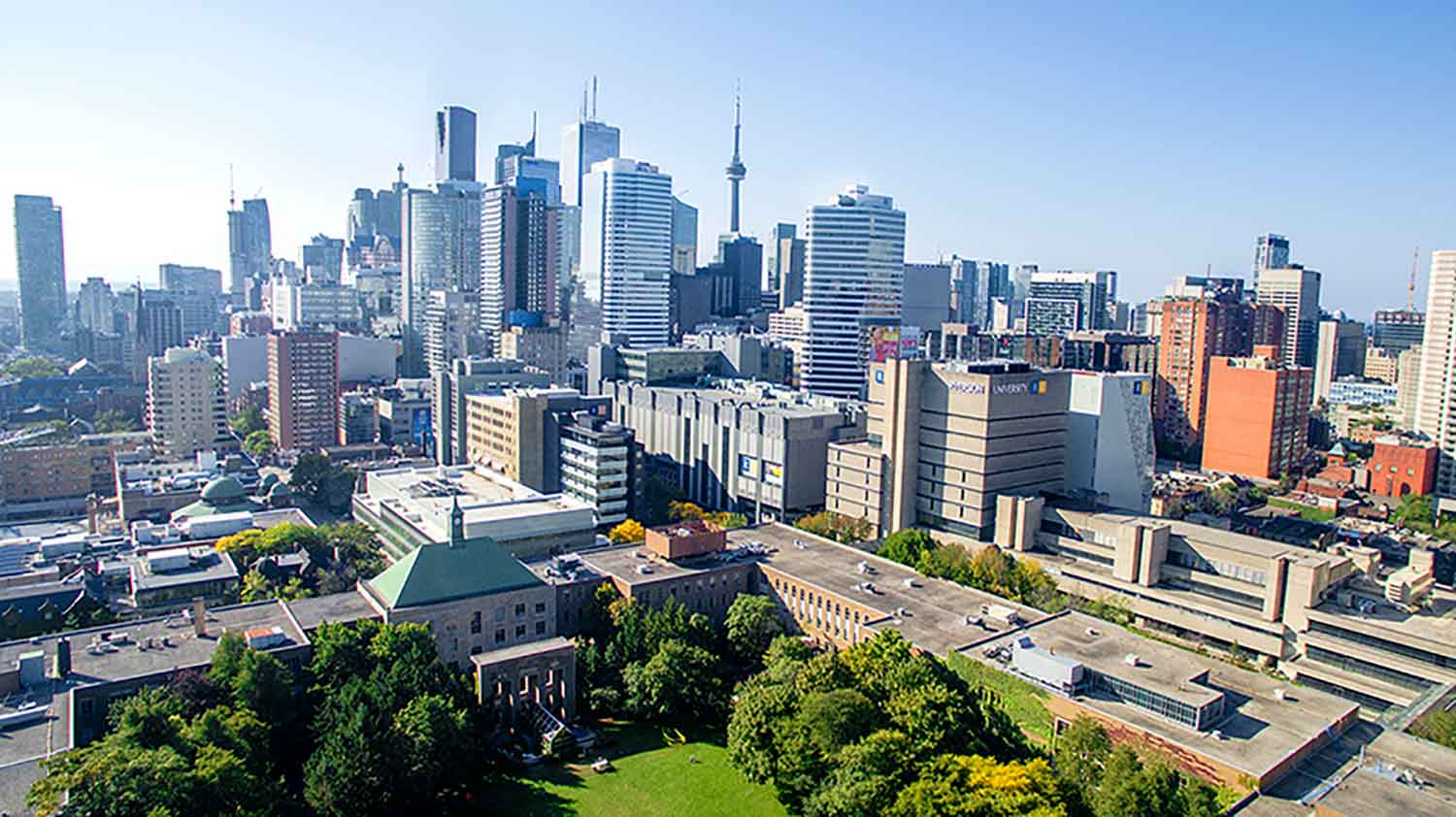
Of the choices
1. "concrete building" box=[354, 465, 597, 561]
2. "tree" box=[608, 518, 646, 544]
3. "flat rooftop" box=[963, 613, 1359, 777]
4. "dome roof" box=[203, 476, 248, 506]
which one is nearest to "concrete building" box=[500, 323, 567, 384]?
"dome roof" box=[203, 476, 248, 506]

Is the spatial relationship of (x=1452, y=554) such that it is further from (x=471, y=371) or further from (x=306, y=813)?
(x=471, y=371)

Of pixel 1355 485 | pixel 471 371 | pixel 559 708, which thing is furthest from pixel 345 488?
pixel 1355 485

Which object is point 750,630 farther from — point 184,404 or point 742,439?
point 184,404

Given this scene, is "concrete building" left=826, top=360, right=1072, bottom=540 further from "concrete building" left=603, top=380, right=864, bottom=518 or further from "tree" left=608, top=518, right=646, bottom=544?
"tree" left=608, top=518, right=646, bottom=544

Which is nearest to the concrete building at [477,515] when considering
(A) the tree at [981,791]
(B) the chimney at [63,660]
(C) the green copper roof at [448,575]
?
(C) the green copper roof at [448,575]

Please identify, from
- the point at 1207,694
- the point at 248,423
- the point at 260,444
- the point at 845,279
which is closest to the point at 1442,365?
the point at 845,279

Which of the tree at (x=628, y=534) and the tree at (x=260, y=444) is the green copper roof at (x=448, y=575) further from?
the tree at (x=260, y=444)
